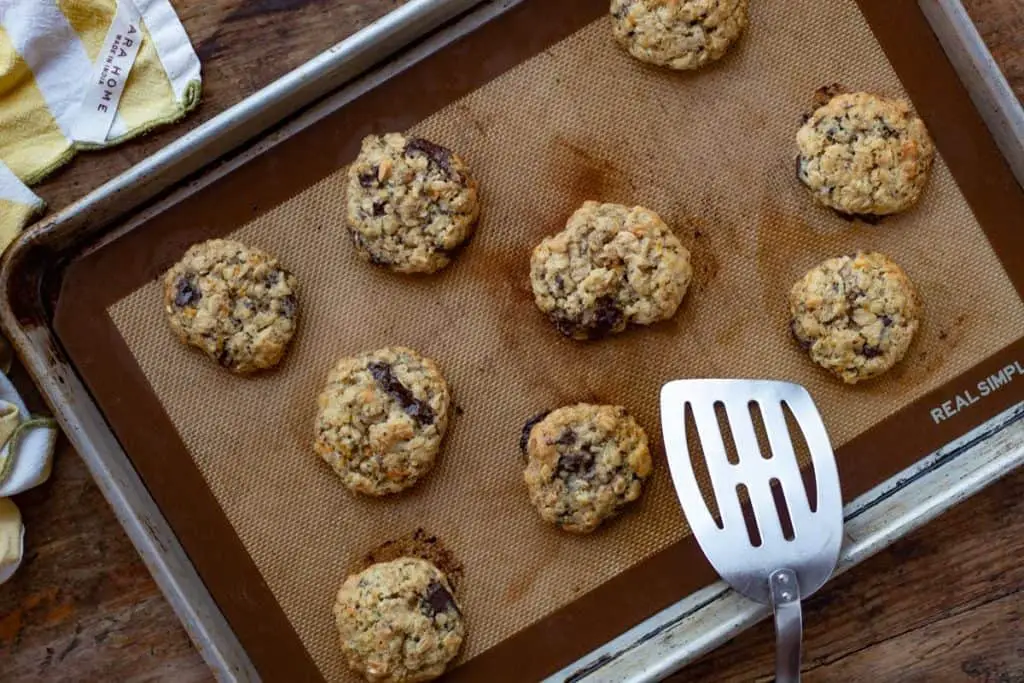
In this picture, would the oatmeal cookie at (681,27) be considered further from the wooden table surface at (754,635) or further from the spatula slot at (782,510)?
the spatula slot at (782,510)

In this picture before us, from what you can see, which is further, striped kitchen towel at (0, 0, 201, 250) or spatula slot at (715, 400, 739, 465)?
striped kitchen towel at (0, 0, 201, 250)

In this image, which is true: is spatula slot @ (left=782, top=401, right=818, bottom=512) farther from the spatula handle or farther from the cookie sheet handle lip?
the cookie sheet handle lip

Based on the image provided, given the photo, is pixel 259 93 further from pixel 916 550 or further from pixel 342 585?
pixel 916 550

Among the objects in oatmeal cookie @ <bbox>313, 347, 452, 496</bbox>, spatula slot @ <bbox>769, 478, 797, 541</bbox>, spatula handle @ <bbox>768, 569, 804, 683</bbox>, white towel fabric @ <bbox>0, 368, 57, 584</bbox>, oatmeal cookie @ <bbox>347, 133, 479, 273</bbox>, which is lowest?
spatula handle @ <bbox>768, 569, 804, 683</bbox>

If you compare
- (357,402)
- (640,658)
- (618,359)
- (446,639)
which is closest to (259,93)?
(357,402)

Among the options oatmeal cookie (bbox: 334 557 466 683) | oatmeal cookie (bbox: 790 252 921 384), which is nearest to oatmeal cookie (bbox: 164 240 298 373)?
oatmeal cookie (bbox: 334 557 466 683)

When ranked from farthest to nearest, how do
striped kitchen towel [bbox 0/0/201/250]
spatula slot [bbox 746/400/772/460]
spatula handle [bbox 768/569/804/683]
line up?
striped kitchen towel [bbox 0/0/201/250] < spatula slot [bbox 746/400/772/460] < spatula handle [bbox 768/569/804/683]
